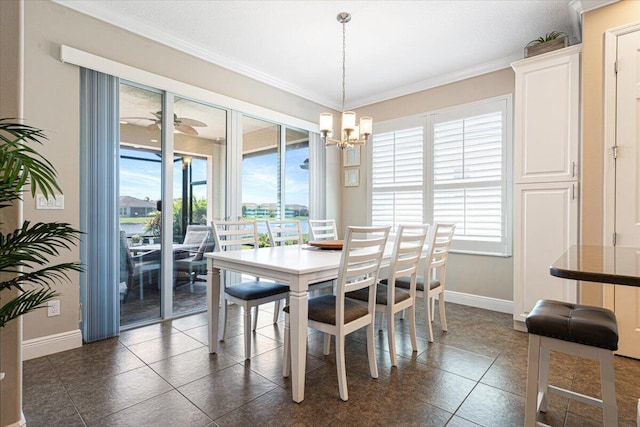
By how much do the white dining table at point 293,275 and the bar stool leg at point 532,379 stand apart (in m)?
1.06

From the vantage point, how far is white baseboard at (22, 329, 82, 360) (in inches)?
93.4

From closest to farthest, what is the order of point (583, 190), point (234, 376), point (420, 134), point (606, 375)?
point (606, 375) → point (234, 376) → point (583, 190) → point (420, 134)

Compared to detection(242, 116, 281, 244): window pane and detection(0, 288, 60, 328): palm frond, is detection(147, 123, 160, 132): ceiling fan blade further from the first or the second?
detection(0, 288, 60, 328): palm frond

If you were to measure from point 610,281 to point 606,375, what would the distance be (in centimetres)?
59

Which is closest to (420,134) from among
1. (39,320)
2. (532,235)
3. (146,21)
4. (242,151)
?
(532,235)

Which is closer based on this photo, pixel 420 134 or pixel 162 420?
pixel 162 420

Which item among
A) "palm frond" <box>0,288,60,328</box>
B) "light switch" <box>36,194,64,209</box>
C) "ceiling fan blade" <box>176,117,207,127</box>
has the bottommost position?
"palm frond" <box>0,288,60,328</box>

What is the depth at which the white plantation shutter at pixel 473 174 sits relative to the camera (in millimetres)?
3627

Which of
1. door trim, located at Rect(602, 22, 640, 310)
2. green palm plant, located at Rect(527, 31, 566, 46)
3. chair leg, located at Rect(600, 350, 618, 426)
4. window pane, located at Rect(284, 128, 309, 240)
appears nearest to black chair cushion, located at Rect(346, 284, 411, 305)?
chair leg, located at Rect(600, 350, 618, 426)

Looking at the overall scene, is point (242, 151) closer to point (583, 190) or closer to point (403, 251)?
point (403, 251)

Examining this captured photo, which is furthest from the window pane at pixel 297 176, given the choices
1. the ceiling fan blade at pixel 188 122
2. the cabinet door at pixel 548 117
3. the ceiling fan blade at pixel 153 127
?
the cabinet door at pixel 548 117

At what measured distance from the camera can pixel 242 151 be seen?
3918 millimetres

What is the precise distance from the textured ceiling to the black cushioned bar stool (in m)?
2.49

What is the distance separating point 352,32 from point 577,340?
2954mm
